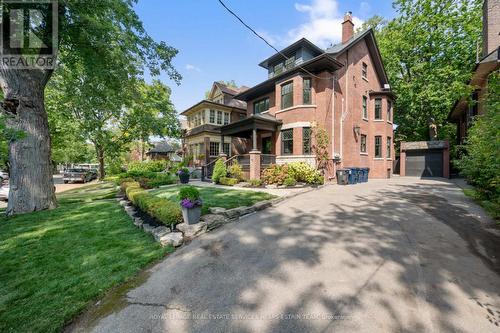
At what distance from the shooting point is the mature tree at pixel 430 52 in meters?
20.5

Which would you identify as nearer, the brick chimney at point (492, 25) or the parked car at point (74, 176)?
the brick chimney at point (492, 25)

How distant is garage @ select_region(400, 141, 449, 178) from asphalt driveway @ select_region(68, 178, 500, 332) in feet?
58.4

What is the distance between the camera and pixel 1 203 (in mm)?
10945

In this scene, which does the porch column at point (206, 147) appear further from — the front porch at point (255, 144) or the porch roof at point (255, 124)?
the porch roof at point (255, 124)

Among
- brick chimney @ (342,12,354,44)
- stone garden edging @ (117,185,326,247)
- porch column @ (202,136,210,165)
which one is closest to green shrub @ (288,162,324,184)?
stone garden edging @ (117,185,326,247)

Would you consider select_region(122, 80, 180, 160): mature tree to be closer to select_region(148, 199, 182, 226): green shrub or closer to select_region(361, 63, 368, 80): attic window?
select_region(148, 199, 182, 226): green shrub

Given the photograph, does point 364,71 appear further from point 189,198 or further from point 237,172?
point 189,198

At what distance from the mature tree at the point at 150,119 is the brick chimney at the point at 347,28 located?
16979mm

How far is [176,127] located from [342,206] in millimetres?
18737

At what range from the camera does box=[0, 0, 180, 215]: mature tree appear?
22.0 ft

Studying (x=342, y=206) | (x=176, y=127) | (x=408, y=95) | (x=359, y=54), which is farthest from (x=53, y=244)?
(x=408, y=95)

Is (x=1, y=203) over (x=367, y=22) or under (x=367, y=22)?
under

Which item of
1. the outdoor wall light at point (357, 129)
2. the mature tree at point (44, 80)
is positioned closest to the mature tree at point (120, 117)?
the mature tree at point (44, 80)

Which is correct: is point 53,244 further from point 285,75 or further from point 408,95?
point 408,95
